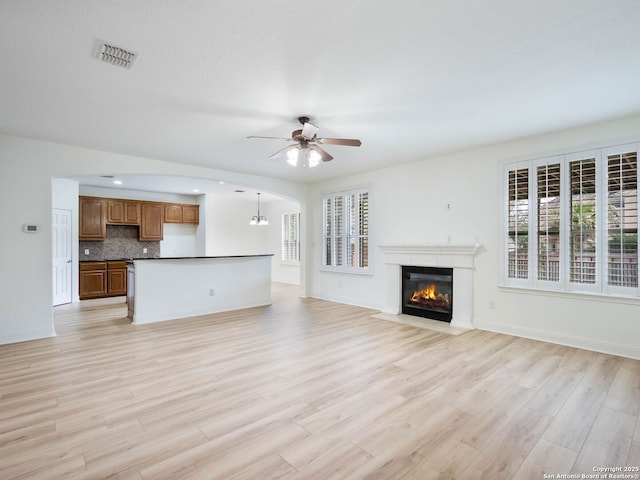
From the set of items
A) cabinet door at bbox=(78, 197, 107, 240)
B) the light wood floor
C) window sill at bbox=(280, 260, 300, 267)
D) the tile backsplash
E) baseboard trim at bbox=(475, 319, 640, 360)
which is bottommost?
the light wood floor

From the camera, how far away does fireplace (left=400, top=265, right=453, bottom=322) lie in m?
5.30

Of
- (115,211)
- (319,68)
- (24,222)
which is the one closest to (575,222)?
(319,68)

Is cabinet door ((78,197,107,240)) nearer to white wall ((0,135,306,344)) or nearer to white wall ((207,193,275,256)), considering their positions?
white wall ((207,193,275,256))

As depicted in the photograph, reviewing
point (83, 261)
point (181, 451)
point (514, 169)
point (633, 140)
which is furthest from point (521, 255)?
point (83, 261)

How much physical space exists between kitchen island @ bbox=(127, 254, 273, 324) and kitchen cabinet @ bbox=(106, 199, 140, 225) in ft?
10.3

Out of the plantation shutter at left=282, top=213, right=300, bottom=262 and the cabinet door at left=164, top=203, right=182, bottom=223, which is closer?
the cabinet door at left=164, top=203, right=182, bottom=223

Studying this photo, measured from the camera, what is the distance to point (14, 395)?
110 inches

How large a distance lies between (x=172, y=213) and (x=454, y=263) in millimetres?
7636

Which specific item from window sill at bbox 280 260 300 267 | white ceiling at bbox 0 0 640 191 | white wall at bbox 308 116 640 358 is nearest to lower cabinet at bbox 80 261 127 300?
white ceiling at bbox 0 0 640 191

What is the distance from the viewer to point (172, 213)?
363 inches

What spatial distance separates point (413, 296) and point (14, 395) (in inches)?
206

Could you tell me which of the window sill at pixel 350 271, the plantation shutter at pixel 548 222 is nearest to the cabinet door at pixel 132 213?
the window sill at pixel 350 271

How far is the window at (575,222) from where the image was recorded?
12.2 ft

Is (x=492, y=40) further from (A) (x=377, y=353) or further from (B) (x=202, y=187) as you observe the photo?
(B) (x=202, y=187)
